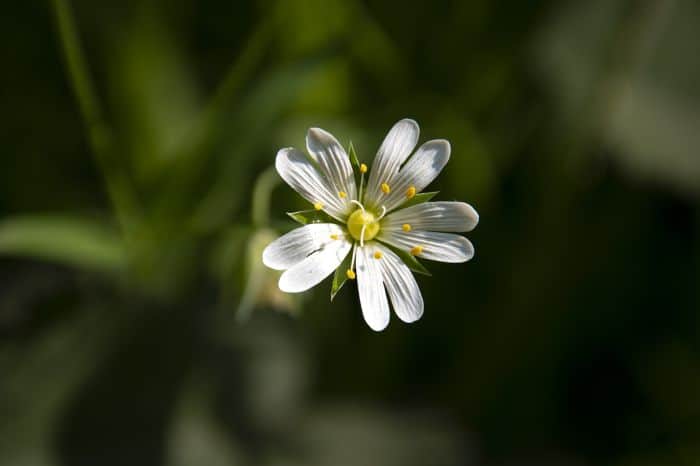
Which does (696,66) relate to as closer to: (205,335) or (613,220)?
(613,220)

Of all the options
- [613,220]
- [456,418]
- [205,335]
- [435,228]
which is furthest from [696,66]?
[205,335]

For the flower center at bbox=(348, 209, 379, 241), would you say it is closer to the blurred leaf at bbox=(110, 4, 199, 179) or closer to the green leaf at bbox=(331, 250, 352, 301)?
the green leaf at bbox=(331, 250, 352, 301)

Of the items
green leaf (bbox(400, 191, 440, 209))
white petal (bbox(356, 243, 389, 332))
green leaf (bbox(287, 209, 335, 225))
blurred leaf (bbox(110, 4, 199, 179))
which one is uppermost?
blurred leaf (bbox(110, 4, 199, 179))

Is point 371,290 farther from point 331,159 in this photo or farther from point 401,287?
point 331,159

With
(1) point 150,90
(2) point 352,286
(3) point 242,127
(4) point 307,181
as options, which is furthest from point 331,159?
(1) point 150,90

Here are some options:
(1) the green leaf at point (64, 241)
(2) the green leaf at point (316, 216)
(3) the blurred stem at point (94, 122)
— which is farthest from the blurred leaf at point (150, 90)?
(2) the green leaf at point (316, 216)

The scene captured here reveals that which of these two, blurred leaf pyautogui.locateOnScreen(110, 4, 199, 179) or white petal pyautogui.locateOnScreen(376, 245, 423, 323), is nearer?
white petal pyautogui.locateOnScreen(376, 245, 423, 323)

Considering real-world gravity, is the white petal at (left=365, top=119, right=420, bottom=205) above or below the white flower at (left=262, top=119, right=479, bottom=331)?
above

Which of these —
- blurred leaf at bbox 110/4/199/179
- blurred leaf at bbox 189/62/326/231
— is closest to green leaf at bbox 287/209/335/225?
blurred leaf at bbox 189/62/326/231
